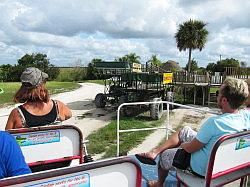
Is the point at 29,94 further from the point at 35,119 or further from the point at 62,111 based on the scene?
the point at 62,111

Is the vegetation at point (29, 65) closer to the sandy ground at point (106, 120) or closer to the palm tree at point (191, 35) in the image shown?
the palm tree at point (191, 35)

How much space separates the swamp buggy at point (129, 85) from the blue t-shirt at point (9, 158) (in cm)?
1330

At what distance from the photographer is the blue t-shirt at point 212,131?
281 centimetres

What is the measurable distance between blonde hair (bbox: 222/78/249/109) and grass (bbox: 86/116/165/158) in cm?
456

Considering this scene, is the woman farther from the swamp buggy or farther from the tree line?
the tree line

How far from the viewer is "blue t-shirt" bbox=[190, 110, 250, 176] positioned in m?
2.81

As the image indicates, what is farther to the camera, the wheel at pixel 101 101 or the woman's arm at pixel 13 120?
the wheel at pixel 101 101

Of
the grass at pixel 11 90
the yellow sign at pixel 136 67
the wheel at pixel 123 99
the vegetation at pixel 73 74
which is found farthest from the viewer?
the vegetation at pixel 73 74

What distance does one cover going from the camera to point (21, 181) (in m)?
1.57

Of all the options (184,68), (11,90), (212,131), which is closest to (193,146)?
(212,131)

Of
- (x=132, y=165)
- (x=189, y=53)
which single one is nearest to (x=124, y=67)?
(x=132, y=165)

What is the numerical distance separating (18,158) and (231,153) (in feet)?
5.80

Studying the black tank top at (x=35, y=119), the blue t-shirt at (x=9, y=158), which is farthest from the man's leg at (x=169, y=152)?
the blue t-shirt at (x=9, y=158)

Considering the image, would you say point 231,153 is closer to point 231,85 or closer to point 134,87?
point 231,85
